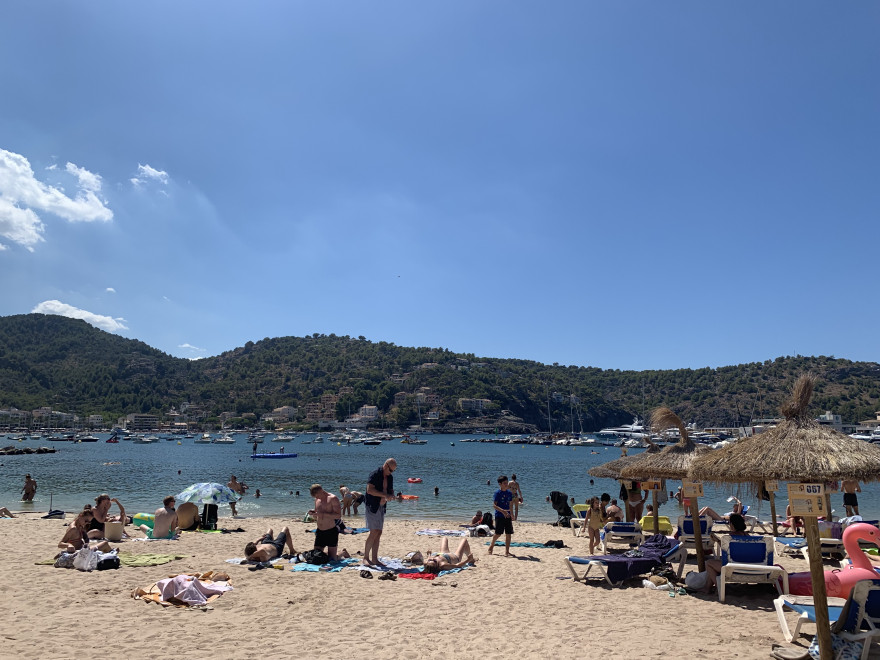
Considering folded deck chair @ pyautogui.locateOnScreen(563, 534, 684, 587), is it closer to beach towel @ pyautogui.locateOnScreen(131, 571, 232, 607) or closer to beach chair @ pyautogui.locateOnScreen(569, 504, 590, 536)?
beach towel @ pyautogui.locateOnScreen(131, 571, 232, 607)

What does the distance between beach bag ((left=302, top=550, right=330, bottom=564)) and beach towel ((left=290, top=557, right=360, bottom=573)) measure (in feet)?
0.32

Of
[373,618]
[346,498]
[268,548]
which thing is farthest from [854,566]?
[346,498]

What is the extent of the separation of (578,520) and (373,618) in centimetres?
1186

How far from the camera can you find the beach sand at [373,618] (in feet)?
17.2

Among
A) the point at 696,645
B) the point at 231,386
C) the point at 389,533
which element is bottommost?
the point at 389,533

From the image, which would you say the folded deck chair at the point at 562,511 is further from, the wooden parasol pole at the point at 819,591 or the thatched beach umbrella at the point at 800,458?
the wooden parasol pole at the point at 819,591

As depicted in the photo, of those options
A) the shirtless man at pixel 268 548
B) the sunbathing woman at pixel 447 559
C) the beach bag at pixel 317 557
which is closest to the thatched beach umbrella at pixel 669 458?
the sunbathing woman at pixel 447 559

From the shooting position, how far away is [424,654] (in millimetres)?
5148

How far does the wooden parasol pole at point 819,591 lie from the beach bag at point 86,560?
897 centimetres

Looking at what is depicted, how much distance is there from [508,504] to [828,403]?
4039 inches

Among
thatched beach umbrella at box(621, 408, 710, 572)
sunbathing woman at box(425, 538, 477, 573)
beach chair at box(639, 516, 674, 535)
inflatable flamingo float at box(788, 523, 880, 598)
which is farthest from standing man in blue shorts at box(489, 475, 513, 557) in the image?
inflatable flamingo float at box(788, 523, 880, 598)

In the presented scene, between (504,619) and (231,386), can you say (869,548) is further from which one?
(231,386)

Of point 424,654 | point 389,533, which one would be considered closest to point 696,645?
point 424,654

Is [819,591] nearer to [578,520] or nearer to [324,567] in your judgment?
[324,567]
